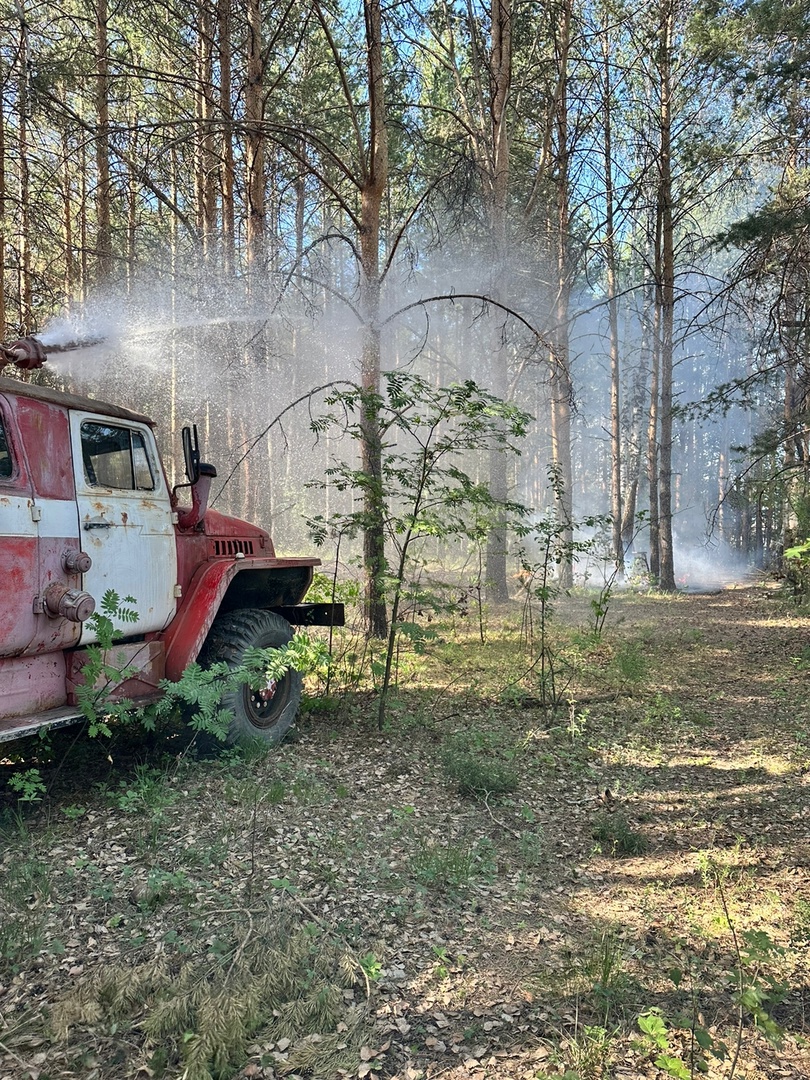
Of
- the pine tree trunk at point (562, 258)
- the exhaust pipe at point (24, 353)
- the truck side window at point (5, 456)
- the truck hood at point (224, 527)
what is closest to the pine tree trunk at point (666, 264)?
the pine tree trunk at point (562, 258)

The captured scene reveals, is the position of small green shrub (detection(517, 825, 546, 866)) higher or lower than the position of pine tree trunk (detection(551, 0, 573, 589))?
lower

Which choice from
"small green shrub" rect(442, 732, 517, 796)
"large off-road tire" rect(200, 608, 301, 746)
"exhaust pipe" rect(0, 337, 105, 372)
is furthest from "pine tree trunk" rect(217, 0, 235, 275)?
"small green shrub" rect(442, 732, 517, 796)

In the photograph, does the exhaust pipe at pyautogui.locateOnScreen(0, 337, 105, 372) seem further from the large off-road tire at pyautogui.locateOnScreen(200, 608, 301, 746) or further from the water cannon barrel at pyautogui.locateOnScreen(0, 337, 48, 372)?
the large off-road tire at pyautogui.locateOnScreen(200, 608, 301, 746)

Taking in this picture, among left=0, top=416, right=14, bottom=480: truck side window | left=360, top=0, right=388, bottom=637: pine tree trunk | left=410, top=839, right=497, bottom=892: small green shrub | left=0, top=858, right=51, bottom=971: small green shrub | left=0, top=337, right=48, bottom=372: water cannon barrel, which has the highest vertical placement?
left=360, top=0, right=388, bottom=637: pine tree trunk

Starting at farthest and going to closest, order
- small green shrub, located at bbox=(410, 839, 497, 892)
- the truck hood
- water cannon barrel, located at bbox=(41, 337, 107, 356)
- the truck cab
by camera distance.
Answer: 1. the truck hood
2. water cannon barrel, located at bbox=(41, 337, 107, 356)
3. the truck cab
4. small green shrub, located at bbox=(410, 839, 497, 892)

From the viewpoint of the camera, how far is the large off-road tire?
5082 mm

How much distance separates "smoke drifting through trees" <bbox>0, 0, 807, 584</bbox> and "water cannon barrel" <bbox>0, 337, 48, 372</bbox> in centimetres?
121

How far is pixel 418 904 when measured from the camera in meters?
3.44

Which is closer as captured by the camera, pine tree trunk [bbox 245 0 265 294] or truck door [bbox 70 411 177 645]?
truck door [bbox 70 411 177 645]

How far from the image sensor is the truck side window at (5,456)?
153 inches

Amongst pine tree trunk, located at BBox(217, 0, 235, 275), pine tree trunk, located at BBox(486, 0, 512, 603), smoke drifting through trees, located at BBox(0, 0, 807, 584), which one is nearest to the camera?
smoke drifting through trees, located at BBox(0, 0, 807, 584)

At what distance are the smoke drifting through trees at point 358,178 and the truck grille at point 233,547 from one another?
6.60 feet

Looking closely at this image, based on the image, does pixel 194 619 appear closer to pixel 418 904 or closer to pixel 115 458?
pixel 115 458

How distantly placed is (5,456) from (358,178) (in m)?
7.59
